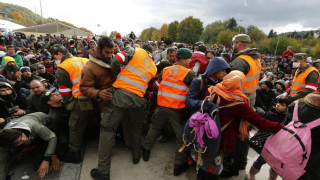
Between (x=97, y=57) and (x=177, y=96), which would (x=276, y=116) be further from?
(x=97, y=57)

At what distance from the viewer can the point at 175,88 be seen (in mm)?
2590

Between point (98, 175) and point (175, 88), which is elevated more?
point (175, 88)

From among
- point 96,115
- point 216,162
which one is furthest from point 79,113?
point 216,162

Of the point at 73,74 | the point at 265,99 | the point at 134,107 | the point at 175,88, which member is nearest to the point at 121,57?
the point at 134,107

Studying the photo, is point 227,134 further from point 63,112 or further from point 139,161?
point 63,112

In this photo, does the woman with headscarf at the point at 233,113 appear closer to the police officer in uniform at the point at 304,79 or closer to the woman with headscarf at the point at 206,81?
the woman with headscarf at the point at 206,81

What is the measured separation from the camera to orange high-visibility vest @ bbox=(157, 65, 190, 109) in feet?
8.45

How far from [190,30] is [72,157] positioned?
5946cm

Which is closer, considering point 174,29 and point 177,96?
point 177,96

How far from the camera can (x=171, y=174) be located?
272 centimetres

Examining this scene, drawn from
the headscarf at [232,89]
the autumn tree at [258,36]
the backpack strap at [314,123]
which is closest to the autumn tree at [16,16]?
the autumn tree at [258,36]

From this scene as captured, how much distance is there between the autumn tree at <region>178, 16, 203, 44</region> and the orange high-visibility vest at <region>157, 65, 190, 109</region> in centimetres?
5584

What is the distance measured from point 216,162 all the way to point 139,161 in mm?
1433

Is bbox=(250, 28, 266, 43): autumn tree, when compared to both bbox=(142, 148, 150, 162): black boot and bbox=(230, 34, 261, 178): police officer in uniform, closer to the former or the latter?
bbox=(230, 34, 261, 178): police officer in uniform
